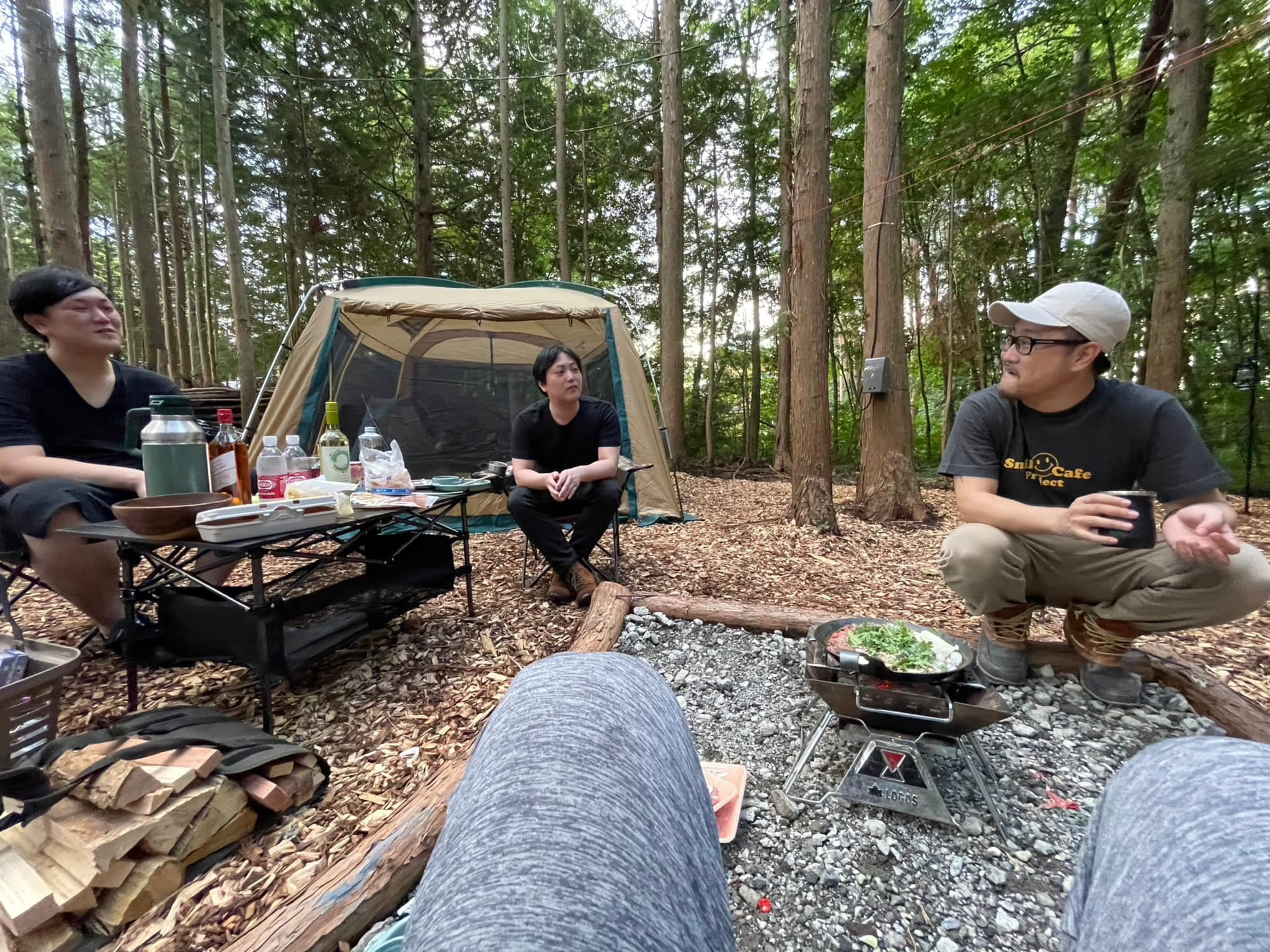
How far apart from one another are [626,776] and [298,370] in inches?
162

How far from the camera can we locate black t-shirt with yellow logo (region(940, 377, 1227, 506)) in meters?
1.55

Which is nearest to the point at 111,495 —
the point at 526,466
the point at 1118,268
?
the point at 526,466

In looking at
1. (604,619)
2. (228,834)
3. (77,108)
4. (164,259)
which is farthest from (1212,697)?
(164,259)

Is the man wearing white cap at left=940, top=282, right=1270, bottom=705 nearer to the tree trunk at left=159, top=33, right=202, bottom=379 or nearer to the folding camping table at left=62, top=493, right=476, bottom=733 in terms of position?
the folding camping table at left=62, top=493, right=476, bottom=733

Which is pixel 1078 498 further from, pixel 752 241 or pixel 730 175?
pixel 730 175

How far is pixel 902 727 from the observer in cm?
125

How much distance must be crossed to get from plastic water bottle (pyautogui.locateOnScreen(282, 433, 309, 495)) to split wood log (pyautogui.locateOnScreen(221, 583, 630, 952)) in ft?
4.08

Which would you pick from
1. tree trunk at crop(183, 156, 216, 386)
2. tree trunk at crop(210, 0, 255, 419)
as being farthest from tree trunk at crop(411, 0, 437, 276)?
tree trunk at crop(183, 156, 216, 386)

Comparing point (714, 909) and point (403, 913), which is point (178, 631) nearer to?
point (403, 913)

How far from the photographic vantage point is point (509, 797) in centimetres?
39

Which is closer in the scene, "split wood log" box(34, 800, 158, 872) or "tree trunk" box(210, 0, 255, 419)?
"split wood log" box(34, 800, 158, 872)

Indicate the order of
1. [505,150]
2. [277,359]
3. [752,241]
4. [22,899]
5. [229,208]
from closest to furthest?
[22,899], [277,359], [229,208], [505,150], [752,241]

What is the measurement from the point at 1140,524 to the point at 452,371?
3.94 m

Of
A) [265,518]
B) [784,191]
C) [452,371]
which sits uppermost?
[784,191]
